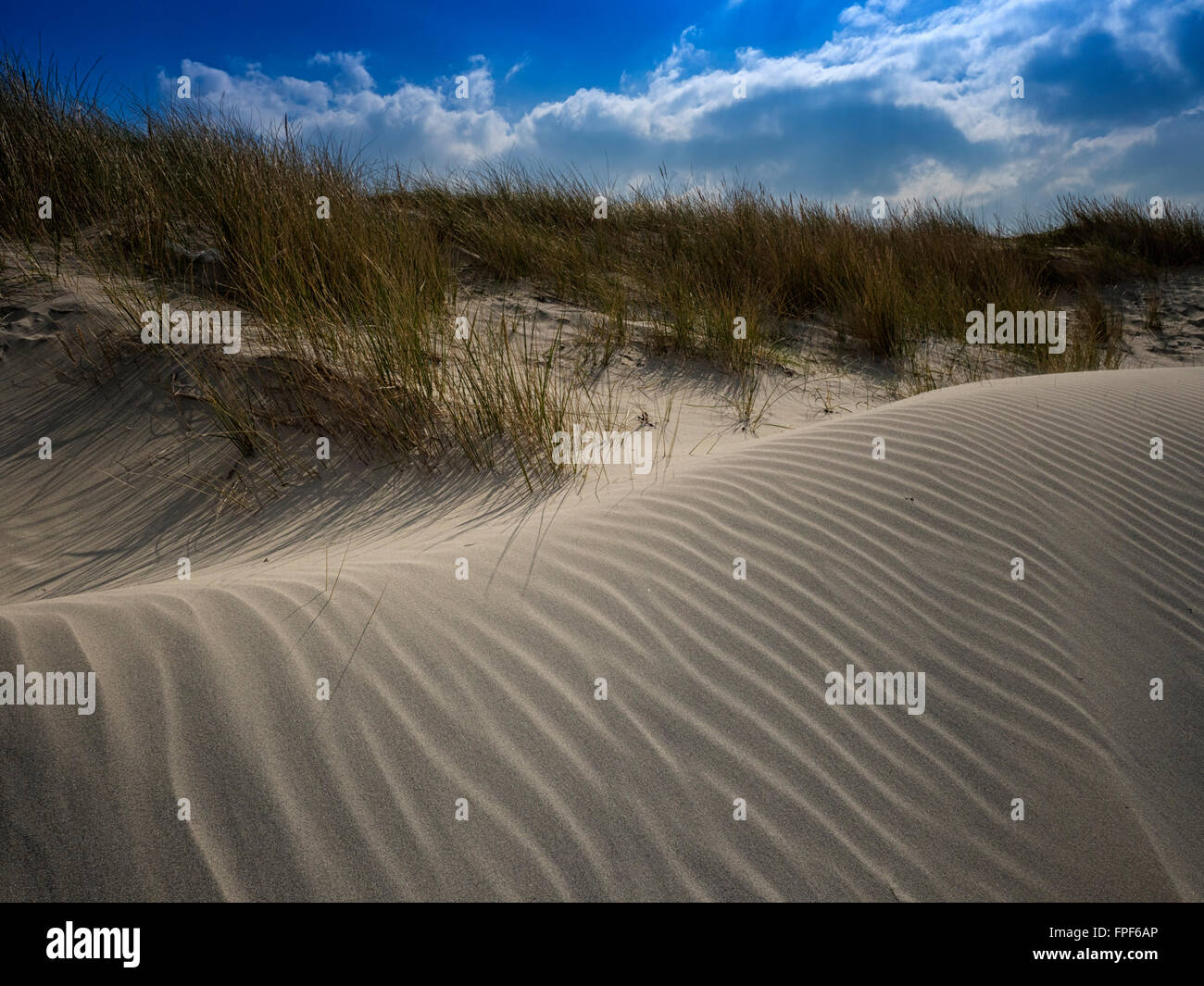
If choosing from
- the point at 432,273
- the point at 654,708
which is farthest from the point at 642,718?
the point at 432,273

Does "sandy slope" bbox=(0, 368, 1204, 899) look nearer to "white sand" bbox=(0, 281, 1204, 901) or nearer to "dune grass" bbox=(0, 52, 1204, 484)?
"white sand" bbox=(0, 281, 1204, 901)

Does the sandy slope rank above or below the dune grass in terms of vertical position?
below

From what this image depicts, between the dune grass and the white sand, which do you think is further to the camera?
the dune grass

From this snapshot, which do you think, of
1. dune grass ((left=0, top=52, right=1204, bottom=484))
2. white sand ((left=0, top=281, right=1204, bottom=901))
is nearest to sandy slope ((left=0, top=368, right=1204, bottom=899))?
white sand ((left=0, top=281, right=1204, bottom=901))

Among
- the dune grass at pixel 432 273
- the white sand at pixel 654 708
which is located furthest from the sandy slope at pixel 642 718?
the dune grass at pixel 432 273

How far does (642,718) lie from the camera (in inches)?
82.4

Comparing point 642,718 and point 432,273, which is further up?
point 432,273

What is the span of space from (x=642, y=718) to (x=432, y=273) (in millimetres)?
4939

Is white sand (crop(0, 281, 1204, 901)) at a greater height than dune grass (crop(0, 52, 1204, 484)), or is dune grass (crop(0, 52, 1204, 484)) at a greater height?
dune grass (crop(0, 52, 1204, 484))

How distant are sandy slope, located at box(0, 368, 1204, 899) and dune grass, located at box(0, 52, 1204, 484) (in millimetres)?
1699

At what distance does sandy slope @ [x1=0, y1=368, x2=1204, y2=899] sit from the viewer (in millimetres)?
1721

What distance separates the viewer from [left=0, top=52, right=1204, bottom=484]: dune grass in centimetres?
447

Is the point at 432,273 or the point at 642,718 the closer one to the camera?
the point at 642,718

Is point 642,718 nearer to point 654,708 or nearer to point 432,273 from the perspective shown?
point 654,708
